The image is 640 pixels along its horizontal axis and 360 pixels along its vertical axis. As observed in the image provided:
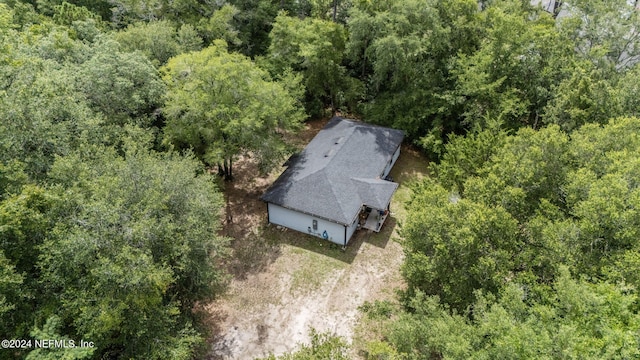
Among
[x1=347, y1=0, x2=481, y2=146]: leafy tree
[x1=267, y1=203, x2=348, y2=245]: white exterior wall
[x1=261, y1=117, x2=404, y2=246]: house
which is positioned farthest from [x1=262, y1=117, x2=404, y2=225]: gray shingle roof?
[x1=347, y1=0, x2=481, y2=146]: leafy tree

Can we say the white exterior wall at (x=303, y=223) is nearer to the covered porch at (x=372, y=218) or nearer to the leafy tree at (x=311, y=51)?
the covered porch at (x=372, y=218)

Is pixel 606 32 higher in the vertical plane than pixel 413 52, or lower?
higher

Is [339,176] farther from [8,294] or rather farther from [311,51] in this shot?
[8,294]

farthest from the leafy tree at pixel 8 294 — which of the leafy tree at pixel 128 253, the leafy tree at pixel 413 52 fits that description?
the leafy tree at pixel 413 52

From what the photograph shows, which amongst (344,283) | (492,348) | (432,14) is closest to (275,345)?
(344,283)

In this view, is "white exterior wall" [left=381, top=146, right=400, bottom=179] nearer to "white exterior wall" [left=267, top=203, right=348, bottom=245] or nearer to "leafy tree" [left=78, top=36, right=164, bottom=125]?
"white exterior wall" [left=267, top=203, right=348, bottom=245]

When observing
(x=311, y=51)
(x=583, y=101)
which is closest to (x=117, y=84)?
(x=311, y=51)
